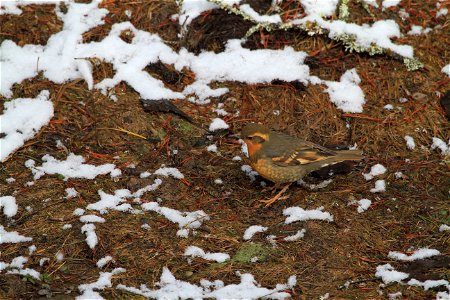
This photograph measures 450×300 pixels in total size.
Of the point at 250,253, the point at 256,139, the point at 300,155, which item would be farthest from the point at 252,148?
the point at 250,253

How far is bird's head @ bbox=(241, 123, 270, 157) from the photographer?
17.9 ft

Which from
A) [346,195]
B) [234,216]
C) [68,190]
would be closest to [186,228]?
[234,216]

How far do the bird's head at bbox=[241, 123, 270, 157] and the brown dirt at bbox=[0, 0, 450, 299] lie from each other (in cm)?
42

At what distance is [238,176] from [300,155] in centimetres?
71

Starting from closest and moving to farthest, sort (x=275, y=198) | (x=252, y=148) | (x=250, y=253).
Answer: (x=250, y=253), (x=275, y=198), (x=252, y=148)

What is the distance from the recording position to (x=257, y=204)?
5375mm

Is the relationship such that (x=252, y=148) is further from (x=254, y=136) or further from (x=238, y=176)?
(x=238, y=176)

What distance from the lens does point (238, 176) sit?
5.73m

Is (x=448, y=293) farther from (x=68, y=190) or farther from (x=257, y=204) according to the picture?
(x=68, y=190)

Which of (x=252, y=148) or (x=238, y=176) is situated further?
(x=238, y=176)

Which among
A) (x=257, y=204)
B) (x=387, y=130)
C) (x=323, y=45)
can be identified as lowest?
(x=257, y=204)

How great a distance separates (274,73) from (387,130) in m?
1.49

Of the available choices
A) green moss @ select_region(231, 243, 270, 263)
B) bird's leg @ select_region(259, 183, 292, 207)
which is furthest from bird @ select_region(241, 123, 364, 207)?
green moss @ select_region(231, 243, 270, 263)

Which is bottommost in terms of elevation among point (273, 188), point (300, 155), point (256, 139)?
point (273, 188)
